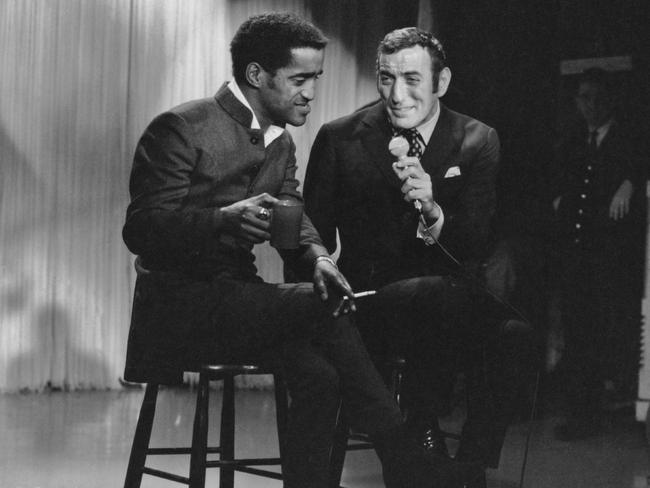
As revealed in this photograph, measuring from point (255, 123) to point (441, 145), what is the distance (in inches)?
26.0

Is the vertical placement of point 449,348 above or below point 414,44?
below

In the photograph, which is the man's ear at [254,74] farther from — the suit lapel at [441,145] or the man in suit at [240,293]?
the suit lapel at [441,145]

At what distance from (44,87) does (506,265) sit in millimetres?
2743

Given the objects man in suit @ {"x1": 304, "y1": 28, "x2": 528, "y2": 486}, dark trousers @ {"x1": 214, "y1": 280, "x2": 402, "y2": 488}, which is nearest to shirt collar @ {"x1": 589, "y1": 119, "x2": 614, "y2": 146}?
man in suit @ {"x1": 304, "y1": 28, "x2": 528, "y2": 486}

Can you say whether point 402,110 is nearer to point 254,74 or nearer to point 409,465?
point 254,74

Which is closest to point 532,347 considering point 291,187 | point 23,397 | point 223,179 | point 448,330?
point 448,330

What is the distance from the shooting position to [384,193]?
10.4ft

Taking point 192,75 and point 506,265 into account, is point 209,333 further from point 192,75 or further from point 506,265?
point 192,75

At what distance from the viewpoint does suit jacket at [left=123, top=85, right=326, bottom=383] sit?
8.36ft

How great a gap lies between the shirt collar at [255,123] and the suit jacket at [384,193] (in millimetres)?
392

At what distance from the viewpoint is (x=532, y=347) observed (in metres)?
2.97

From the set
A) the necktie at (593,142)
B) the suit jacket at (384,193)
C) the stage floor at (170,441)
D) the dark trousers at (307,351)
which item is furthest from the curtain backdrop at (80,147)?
the dark trousers at (307,351)

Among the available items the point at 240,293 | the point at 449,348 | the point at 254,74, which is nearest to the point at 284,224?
the point at 240,293

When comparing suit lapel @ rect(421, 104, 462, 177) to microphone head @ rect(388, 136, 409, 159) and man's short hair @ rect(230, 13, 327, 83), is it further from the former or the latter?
man's short hair @ rect(230, 13, 327, 83)
